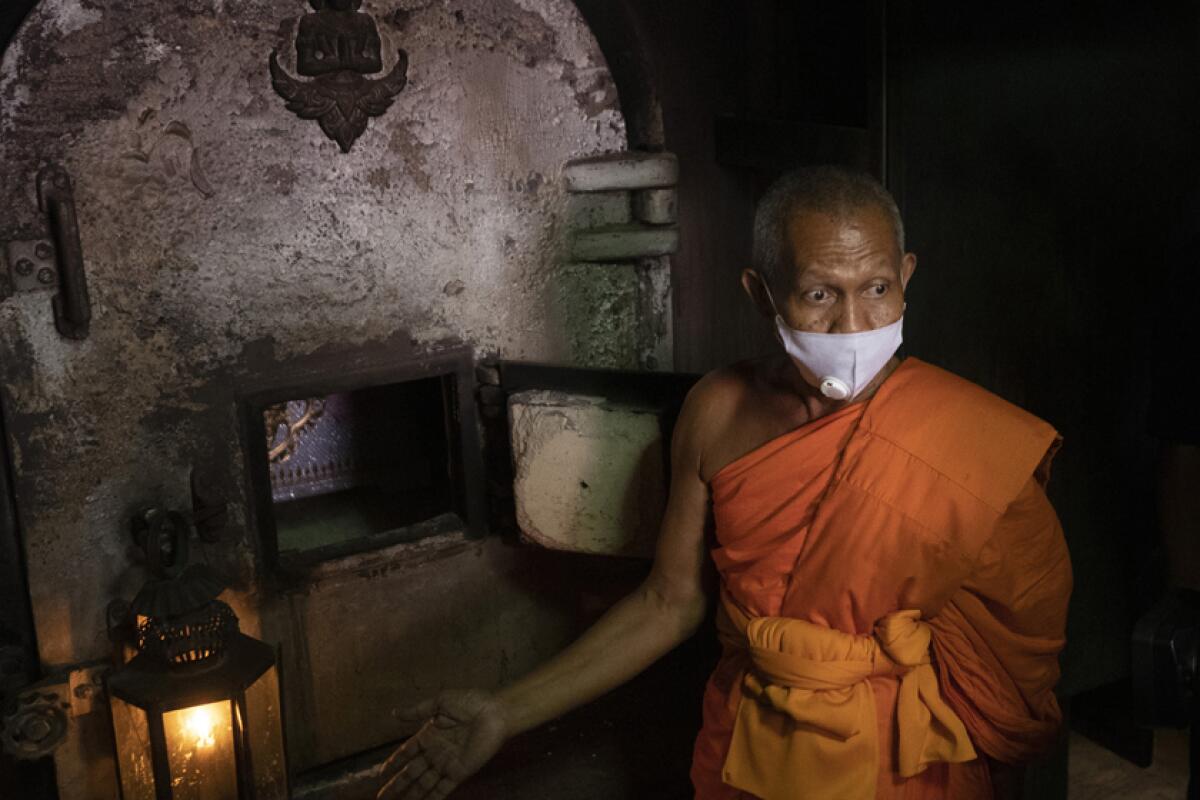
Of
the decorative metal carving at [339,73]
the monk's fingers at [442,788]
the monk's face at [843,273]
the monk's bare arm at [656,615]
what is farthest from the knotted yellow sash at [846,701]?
the decorative metal carving at [339,73]

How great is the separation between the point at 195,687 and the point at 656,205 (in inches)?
73.3

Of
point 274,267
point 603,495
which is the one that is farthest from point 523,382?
point 274,267

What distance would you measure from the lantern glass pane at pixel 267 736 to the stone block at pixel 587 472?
835 millimetres

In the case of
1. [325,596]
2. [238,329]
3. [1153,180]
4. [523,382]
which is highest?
[1153,180]

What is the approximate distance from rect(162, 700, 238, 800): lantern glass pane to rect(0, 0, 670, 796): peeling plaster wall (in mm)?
532

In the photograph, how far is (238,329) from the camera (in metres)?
3.18

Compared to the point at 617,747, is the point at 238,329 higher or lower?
higher

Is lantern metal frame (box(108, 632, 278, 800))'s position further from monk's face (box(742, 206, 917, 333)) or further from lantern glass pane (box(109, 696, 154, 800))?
monk's face (box(742, 206, 917, 333))

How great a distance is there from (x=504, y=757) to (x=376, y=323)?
4.41 feet

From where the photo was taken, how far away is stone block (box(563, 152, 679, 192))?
3564mm

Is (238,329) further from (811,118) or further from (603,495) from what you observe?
(811,118)

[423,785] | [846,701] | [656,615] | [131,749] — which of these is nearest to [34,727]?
[131,749]

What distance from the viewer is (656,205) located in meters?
3.61

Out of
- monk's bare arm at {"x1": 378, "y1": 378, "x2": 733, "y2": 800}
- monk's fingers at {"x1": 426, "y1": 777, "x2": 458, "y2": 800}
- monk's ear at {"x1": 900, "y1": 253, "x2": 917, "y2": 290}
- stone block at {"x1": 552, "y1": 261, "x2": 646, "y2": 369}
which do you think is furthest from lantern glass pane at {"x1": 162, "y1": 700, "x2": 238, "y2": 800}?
monk's ear at {"x1": 900, "y1": 253, "x2": 917, "y2": 290}
